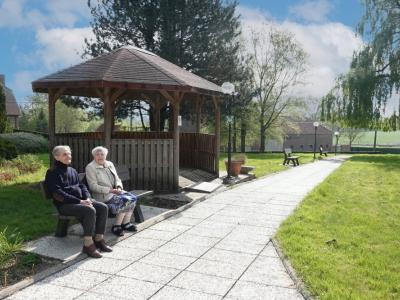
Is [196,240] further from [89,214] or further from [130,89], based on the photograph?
[130,89]

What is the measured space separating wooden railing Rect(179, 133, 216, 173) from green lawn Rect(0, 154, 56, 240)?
520cm

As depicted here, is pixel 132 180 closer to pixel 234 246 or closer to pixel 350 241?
pixel 234 246

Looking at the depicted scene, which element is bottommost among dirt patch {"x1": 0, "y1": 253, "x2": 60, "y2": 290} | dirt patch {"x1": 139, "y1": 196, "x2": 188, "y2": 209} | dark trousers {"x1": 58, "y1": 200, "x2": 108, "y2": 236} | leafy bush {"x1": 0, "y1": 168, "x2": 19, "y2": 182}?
dirt patch {"x1": 0, "y1": 253, "x2": 60, "y2": 290}

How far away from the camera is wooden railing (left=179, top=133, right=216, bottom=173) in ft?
43.7

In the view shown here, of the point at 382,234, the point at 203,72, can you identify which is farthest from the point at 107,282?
the point at 203,72

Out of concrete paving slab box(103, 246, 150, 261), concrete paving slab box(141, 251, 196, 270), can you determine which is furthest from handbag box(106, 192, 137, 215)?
concrete paving slab box(141, 251, 196, 270)

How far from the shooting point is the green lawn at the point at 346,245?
4.62m

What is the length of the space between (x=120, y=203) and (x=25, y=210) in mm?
2681

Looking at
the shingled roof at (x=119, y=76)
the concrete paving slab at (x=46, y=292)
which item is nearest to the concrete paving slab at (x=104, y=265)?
the concrete paving slab at (x=46, y=292)

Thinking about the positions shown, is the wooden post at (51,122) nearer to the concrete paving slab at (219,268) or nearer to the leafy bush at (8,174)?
the leafy bush at (8,174)

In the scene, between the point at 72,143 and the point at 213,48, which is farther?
the point at 213,48

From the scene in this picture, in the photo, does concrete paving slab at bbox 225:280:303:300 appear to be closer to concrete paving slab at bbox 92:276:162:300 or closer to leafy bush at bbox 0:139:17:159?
concrete paving slab at bbox 92:276:162:300

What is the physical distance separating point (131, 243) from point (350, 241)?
3351 millimetres

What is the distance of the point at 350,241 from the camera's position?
6379 mm
